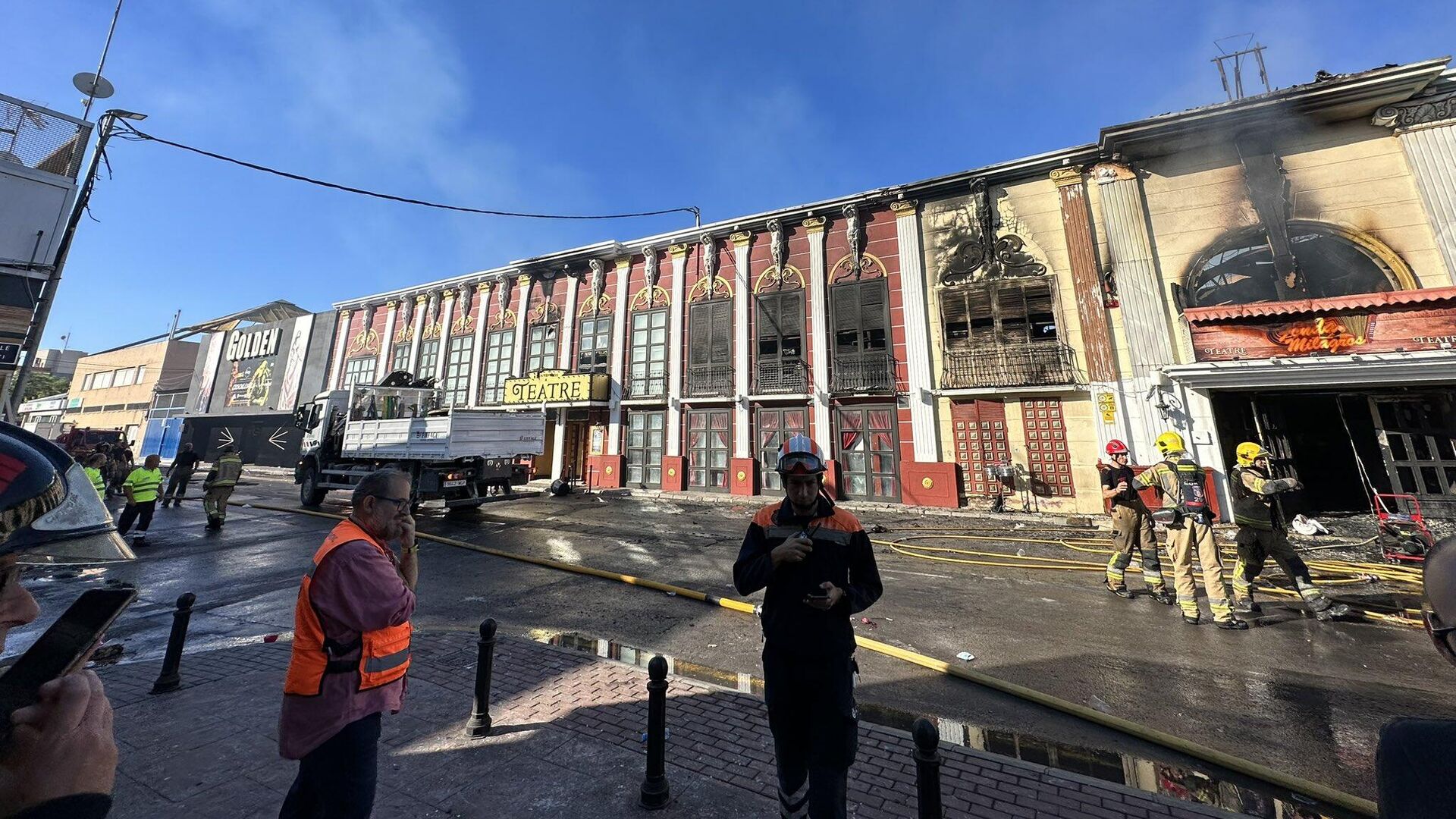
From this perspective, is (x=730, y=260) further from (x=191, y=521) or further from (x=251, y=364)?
(x=251, y=364)

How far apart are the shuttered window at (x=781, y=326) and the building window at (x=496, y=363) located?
12.3 metres

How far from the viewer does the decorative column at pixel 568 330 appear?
21906mm

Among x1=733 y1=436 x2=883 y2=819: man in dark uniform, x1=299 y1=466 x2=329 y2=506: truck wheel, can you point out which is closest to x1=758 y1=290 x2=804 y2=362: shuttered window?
x1=299 y1=466 x2=329 y2=506: truck wheel

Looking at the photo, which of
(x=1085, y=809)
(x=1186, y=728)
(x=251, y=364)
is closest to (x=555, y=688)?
(x=1085, y=809)

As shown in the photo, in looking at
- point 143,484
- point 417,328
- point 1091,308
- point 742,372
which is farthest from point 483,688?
point 417,328

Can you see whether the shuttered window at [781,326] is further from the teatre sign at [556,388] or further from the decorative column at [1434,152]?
the decorative column at [1434,152]

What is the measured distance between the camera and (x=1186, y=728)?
11.4 ft

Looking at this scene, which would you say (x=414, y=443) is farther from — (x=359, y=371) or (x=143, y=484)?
(x=359, y=371)

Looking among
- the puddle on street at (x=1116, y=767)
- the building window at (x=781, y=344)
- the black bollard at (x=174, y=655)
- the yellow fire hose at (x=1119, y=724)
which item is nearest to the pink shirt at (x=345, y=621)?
the puddle on street at (x=1116, y=767)

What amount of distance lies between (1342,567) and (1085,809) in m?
8.71

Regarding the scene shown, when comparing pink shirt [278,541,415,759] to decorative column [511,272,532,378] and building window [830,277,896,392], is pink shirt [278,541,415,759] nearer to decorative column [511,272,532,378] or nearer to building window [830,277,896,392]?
building window [830,277,896,392]

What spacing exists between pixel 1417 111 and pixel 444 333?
33.4 metres

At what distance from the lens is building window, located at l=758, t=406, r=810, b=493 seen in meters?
17.3

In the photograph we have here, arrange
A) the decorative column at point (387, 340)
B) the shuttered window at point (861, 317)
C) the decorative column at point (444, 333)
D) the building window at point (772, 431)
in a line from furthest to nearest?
the decorative column at point (387, 340)
the decorative column at point (444, 333)
the building window at point (772, 431)
the shuttered window at point (861, 317)
